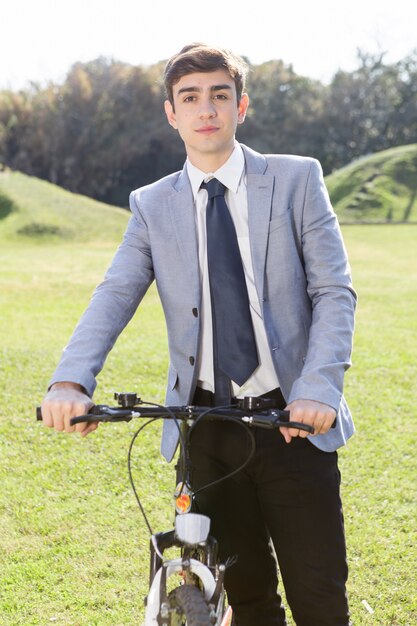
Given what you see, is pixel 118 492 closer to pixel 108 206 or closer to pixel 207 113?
pixel 207 113

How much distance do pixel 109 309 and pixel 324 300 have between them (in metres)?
0.73

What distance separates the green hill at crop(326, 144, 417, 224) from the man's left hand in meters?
29.4

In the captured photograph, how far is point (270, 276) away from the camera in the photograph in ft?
8.95

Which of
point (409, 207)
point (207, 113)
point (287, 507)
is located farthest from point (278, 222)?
point (409, 207)

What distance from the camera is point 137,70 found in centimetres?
4869

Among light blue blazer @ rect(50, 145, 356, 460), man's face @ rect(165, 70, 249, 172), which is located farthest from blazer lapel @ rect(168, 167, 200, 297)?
man's face @ rect(165, 70, 249, 172)

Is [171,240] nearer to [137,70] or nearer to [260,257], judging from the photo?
[260,257]

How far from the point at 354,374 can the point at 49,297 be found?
7.53 m

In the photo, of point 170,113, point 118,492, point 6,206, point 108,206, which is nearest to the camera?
point 170,113

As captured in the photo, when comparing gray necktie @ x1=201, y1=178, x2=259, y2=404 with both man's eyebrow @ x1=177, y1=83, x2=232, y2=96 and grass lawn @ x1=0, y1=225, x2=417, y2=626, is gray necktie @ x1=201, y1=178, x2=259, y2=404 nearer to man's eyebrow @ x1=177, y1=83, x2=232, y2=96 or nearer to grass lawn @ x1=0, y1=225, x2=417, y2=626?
man's eyebrow @ x1=177, y1=83, x2=232, y2=96

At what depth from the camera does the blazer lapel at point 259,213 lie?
2.72m

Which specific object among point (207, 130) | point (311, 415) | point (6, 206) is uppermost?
point (207, 130)

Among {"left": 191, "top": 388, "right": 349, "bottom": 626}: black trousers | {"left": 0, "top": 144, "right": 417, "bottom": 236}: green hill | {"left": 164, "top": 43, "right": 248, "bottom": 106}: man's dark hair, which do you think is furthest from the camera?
{"left": 0, "top": 144, "right": 417, "bottom": 236}: green hill

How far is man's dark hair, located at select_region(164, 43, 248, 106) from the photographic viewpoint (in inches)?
103
